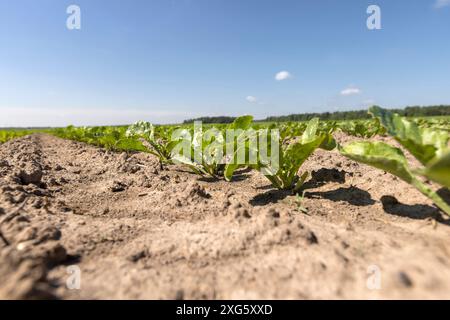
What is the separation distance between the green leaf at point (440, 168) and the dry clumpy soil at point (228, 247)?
30cm

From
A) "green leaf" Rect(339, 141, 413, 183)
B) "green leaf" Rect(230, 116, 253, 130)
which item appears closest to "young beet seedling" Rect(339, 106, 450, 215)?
"green leaf" Rect(339, 141, 413, 183)

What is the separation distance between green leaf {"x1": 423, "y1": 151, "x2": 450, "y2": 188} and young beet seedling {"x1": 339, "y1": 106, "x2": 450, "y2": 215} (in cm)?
23

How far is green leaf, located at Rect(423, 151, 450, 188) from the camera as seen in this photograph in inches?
38.1

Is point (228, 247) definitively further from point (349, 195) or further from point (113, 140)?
point (113, 140)

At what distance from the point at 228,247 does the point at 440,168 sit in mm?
820

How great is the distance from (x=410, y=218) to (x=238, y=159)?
1.06 meters

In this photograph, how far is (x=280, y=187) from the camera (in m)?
2.37

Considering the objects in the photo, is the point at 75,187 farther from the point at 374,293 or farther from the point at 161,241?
the point at 374,293

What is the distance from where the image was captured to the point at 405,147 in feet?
4.80

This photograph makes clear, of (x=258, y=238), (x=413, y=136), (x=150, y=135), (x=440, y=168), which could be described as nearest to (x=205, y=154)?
(x=150, y=135)

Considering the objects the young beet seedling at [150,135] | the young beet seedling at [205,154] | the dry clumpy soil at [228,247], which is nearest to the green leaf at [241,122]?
the young beet seedling at [205,154]

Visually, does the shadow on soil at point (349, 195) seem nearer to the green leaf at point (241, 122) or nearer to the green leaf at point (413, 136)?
the green leaf at point (413, 136)

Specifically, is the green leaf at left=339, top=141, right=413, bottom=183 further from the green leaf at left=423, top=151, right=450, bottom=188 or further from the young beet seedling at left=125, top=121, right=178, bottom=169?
the young beet seedling at left=125, top=121, right=178, bottom=169
